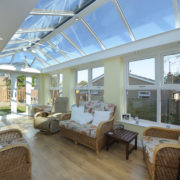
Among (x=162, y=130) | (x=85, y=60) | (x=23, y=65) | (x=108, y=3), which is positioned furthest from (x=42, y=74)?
(x=162, y=130)

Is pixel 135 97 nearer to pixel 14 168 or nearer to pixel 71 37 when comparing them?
pixel 71 37

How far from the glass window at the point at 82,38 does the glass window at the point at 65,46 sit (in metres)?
0.30

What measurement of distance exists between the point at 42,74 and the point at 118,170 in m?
5.68

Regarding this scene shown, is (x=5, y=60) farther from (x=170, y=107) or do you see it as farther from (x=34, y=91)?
(x=170, y=107)

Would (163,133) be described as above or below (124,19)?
below

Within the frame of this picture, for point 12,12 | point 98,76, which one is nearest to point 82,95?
point 98,76

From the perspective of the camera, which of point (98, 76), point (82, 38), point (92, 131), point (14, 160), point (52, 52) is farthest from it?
point (52, 52)

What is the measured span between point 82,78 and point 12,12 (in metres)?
3.01

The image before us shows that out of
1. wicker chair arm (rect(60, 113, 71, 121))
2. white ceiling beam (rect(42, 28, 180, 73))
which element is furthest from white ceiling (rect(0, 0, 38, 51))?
wicker chair arm (rect(60, 113, 71, 121))

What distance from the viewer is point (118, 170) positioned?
5.99 ft

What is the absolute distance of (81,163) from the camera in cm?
200

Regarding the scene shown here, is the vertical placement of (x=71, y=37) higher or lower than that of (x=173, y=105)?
higher

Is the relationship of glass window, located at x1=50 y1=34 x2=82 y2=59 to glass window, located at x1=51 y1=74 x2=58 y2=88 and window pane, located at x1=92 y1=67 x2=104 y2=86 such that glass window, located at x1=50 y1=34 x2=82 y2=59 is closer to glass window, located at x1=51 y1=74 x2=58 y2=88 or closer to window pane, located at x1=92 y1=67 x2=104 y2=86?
window pane, located at x1=92 y1=67 x2=104 y2=86

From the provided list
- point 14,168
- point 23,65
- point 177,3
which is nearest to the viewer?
point 14,168
